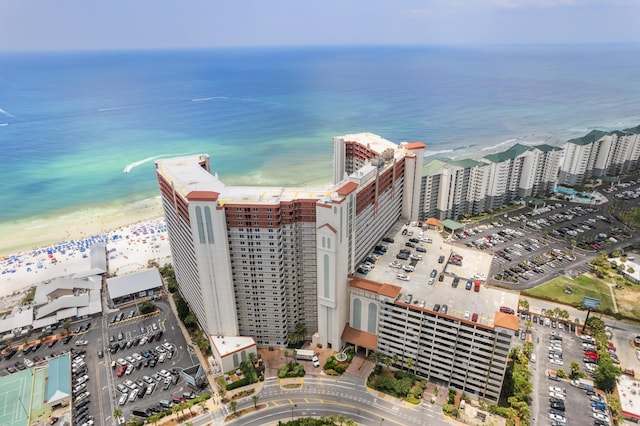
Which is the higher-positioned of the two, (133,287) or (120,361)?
(133,287)

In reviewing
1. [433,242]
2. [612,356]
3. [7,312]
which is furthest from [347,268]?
[7,312]

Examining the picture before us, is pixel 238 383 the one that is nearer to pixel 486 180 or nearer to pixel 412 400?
pixel 412 400

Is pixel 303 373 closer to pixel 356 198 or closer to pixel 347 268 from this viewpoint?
pixel 347 268

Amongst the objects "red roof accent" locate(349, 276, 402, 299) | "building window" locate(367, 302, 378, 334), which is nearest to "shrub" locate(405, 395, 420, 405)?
"building window" locate(367, 302, 378, 334)

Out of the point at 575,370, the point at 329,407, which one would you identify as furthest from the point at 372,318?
the point at 575,370

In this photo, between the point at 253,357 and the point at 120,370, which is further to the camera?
the point at 253,357

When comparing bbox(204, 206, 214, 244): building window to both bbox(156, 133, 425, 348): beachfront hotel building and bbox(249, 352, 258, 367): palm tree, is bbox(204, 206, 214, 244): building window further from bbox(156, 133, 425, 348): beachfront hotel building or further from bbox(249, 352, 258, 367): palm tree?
bbox(249, 352, 258, 367): palm tree
